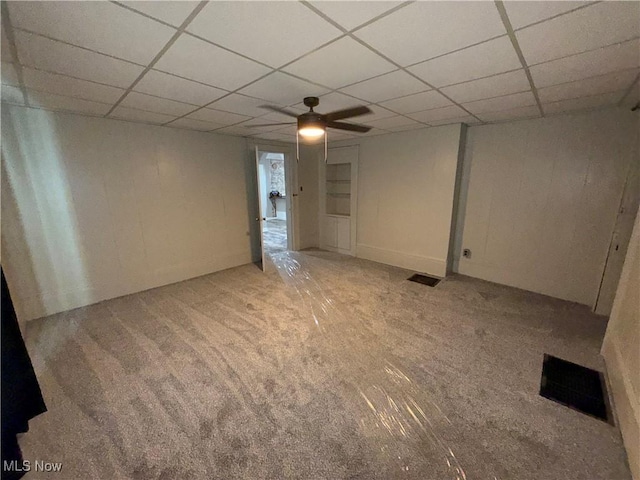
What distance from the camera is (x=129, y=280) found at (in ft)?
11.4

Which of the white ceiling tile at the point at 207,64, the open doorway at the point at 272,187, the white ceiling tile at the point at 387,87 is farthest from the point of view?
the open doorway at the point at 272,187

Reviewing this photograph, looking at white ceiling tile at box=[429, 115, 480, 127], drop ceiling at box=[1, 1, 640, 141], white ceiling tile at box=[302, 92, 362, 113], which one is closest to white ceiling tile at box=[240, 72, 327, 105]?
drop ceiling at box=[1, 1, 640, 141]

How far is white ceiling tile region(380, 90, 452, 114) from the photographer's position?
241 cm

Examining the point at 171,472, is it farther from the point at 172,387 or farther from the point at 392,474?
the point at 392,474

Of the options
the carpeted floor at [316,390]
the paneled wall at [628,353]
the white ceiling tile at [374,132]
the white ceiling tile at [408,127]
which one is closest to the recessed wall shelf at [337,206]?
the white ceiling tile at [374,132]

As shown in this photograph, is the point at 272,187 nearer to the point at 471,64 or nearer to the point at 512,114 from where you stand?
the point at 512,114

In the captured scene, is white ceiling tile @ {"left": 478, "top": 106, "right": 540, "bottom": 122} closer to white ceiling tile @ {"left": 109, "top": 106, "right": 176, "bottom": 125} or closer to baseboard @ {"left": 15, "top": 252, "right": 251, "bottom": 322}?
white ceiling tile @ {"left": 109, "top": 106, "right": 176, "bottom": 125}

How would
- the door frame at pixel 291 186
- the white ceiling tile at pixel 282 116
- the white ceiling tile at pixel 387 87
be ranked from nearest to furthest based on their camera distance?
the white ceiling tile at pixel 387 87, the white ceiling tile at pixel 282 116, the door frame at pixel 291 186

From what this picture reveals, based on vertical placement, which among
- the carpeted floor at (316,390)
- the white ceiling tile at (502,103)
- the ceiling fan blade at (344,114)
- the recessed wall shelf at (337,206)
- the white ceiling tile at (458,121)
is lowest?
the carpeted floor at (316,390)

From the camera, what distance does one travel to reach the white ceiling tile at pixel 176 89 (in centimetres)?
196

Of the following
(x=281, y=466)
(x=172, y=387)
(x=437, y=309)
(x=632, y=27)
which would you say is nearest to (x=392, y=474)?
(x=281, y=466)

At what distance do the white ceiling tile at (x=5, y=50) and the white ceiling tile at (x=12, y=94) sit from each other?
2.24 feet

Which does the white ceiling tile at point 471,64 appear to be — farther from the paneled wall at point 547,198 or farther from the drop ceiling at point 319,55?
the paneled wall at point 547,198

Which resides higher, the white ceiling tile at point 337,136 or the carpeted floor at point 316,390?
the white ceiling tile at point 337,136
